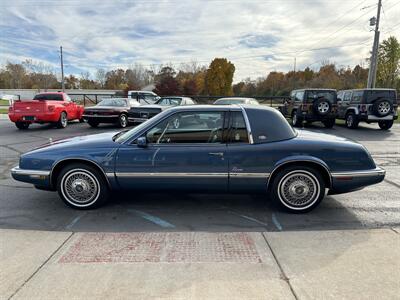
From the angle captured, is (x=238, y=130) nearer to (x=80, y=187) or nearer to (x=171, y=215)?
(x=171, y=215)

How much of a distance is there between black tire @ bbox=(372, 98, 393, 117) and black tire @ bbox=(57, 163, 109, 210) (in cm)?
1314

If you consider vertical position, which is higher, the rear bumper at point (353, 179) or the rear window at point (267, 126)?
the rear window at point (267, 126)

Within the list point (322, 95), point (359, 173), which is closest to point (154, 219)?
point (359, 173)

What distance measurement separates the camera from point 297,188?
411 centimetres

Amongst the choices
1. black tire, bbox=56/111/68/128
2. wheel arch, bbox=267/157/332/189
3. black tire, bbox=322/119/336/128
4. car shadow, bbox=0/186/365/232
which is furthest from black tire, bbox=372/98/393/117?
black tire, bbox=56/111/68/128

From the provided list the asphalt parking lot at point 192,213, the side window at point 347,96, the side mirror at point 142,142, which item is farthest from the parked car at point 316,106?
the side mirror at point 142,142

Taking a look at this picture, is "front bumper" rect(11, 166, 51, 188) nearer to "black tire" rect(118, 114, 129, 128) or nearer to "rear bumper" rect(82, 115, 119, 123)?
"rear bumper" rect(82, 115, 119, 123)

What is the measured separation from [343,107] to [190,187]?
13929 millimetres

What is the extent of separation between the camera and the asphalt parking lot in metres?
3.77

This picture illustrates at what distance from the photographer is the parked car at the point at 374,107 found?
13.3 meters

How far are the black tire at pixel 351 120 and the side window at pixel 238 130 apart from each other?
12.0 meters

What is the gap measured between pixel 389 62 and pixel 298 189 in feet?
160

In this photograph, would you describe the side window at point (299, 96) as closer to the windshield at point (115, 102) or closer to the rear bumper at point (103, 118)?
the windshield at point (115, 102)

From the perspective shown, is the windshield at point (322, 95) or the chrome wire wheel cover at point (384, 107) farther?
the windshield at point (322, 95)
